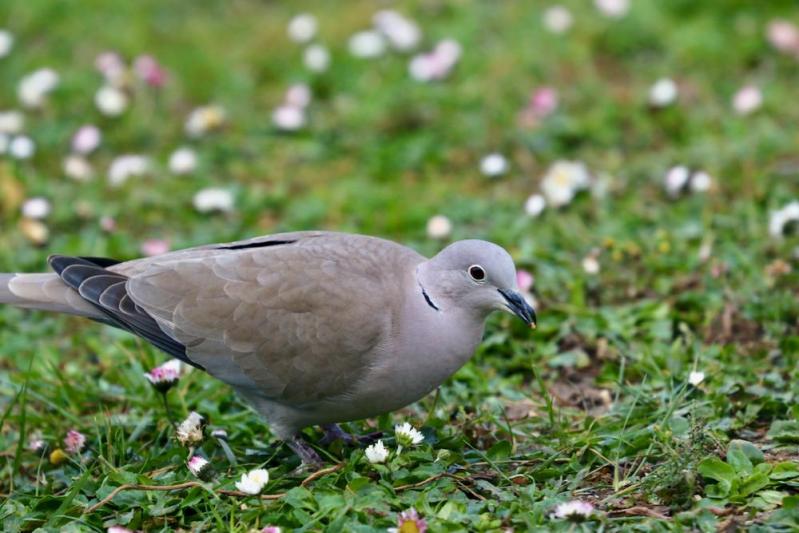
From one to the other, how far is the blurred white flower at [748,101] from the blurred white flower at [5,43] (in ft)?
15.0

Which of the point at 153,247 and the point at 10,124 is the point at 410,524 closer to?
the point at 153,247

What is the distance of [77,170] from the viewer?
655 cm

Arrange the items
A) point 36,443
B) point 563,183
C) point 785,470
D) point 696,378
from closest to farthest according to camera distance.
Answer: point 785,470
point 696,378
point 36,443
point 563,183

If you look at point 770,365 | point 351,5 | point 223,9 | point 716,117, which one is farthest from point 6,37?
point 770,365

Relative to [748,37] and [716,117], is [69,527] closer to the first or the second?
[716,117]

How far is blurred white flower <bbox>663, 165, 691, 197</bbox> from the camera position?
5.67 m

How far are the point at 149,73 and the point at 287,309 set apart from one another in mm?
3688

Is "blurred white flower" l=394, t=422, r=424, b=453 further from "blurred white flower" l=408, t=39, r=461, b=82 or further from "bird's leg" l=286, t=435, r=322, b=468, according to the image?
"blurred white flower" l=408, t=39, r=461, b=82

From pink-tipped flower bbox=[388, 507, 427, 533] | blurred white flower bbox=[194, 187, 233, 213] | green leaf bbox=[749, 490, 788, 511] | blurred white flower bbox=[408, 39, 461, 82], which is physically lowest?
green leaf bbox=[749, 490, 788, 511]

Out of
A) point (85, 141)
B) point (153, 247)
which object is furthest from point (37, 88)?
point (153, 247)

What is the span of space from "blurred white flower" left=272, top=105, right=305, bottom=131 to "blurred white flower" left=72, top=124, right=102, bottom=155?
107 cm

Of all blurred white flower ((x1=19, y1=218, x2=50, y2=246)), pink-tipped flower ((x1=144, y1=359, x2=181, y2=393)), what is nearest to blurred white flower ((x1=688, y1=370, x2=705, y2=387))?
pink-tipped flower ((x1=144, y1=359, x2=181, y2=393))

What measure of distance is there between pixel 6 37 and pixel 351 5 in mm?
2328

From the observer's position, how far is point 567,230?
Answer: 18.2 ft
